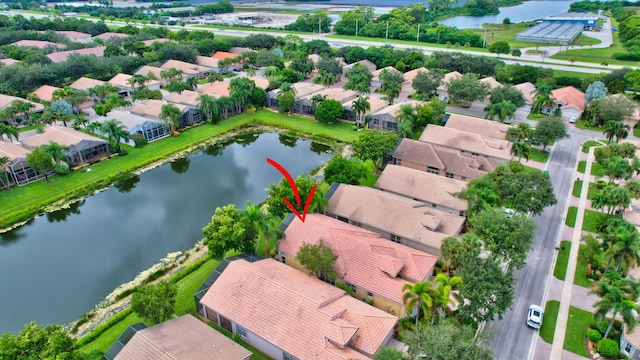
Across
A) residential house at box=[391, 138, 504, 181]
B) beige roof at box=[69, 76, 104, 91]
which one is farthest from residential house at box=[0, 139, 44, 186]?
residential house at box=[391, 138, 504, 181]

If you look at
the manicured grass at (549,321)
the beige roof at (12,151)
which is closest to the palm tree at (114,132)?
the beige roof at (12,151)

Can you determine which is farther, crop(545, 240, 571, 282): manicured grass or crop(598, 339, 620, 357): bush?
crop(545, 240, 571, 282): manicured grass

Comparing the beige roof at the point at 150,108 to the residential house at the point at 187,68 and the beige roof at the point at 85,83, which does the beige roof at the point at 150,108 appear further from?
the residential house at the point at 187,68

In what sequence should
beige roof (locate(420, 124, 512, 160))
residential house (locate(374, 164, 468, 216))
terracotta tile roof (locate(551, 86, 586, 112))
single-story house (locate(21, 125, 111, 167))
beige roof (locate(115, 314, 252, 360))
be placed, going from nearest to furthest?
1. beige roof (locate(115, 314, 252, 360))
2. residential house (locate(374, 164, 468, 216))
3. beige roof (locate(420, 124, 512, 160))
4. single-story house (locate(21, 125, 111, 167))
5. terracotta tile roof (locate(551, 86, 586, 112))

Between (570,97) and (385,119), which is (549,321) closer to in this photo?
(385,119)

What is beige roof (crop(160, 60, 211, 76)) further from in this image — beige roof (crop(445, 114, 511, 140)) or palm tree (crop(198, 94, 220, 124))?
beige roof (crop(445, 114, 511, 140))

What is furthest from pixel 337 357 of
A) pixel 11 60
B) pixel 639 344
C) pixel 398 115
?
pixel 11 60

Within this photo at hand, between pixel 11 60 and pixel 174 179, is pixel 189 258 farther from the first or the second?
pixel 11 60
